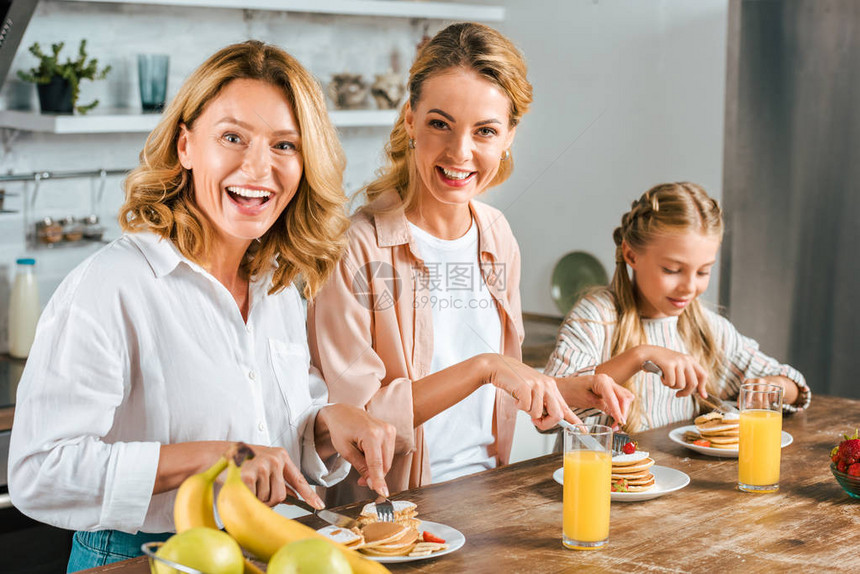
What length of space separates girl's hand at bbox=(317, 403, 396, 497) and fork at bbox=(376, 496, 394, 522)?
0.7 inches

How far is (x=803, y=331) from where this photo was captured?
318cm

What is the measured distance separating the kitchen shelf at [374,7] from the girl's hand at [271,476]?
1861mm

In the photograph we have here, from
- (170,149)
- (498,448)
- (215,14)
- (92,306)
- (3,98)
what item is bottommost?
(498,448)

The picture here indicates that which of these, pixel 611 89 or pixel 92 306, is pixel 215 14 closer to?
pixel 611 89

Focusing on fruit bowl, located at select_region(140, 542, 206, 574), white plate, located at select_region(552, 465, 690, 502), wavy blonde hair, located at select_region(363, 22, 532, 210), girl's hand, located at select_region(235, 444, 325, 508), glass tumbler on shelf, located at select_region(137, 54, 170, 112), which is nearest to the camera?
fruit bowl, located at select_region(140, 542, 206, 574)

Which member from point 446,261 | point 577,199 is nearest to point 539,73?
point 577,199

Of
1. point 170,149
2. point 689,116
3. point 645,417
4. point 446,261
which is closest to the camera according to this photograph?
point 170,149

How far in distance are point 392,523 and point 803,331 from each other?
90.1 inches

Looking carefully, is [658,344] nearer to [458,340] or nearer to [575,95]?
[458,340]

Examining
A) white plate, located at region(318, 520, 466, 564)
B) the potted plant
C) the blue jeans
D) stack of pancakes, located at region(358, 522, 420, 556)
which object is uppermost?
the potted plant

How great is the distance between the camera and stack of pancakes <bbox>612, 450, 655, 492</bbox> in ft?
4.96

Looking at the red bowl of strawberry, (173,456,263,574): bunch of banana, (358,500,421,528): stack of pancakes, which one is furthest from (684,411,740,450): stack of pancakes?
(173,456,263,574): bunch of banana

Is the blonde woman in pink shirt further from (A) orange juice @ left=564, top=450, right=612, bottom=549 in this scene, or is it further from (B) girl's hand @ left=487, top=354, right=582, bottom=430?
(A) orange juice @ left=564, top=450, right=612, bottom=549

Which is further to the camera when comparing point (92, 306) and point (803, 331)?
point (803, 331)
